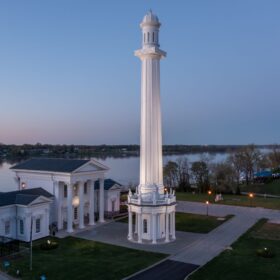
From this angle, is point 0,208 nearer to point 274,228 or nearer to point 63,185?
point 63,185

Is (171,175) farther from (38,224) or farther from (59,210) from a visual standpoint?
(38,224)

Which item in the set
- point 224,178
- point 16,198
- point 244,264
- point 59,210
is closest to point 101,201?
point 59,210

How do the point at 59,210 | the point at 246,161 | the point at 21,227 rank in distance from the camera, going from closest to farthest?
the point at 21,227, the point at 59,210, the point at 246,161

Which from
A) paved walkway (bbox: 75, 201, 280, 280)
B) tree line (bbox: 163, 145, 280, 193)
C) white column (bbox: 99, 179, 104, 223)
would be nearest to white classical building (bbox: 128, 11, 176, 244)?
paved walkway (bbox: 75, 201, 280, 280)

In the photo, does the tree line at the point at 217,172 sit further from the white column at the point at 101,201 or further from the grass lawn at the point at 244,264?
the grass lawn at the point at 244,264

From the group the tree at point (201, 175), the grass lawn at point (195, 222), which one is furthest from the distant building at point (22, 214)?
the tree at point (201, 175)

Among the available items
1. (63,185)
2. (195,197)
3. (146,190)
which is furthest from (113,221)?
(195,197)

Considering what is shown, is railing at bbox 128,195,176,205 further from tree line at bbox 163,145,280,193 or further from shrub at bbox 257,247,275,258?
tree line at bbox 163,145,280,193
